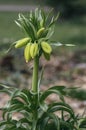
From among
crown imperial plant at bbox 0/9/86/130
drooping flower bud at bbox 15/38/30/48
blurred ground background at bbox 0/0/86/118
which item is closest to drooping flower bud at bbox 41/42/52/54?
crown imperial plant at bbox 0/9/86/130

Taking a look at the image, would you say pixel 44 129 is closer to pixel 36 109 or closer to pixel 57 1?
pixel 36 109

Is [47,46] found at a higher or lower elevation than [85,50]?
lower

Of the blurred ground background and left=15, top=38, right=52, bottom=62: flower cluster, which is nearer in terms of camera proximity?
left=15, top=38, right=52, bottom=62: flower cluster

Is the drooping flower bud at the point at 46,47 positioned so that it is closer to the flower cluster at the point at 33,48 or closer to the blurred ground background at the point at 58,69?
the flower cluster at the point at 33,48

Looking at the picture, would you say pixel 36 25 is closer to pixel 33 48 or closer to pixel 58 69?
pixel 33 48

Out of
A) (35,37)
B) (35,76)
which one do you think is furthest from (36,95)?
(35,37)

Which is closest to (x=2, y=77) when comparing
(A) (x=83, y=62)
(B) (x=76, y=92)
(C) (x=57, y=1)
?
(B) (x=76, y=92)

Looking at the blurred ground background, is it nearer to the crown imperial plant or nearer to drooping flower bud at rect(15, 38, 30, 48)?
the crown imperial plant

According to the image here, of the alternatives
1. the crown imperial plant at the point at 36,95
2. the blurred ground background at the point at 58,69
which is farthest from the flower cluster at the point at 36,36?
the blurred ground background at the point at 58,69
